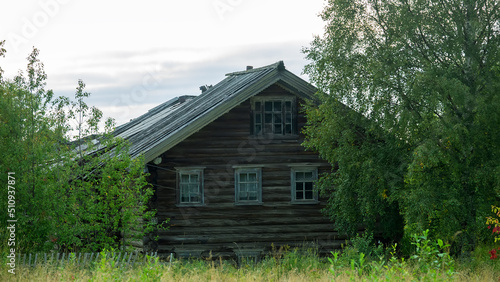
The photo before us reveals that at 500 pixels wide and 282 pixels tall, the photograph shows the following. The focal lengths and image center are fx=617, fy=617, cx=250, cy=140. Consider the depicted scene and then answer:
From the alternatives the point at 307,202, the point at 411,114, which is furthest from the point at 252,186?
the point at 411,114

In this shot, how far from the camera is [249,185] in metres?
20.8

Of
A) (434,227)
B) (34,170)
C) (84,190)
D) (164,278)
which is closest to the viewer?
(164,278)

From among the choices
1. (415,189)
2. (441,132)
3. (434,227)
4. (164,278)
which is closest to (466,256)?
(434,227)

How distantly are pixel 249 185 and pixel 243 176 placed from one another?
1.20 feet

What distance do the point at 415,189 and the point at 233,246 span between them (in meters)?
6.56

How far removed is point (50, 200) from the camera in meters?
14.5

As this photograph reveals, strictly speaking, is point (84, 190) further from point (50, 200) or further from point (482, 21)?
point (482, 21)

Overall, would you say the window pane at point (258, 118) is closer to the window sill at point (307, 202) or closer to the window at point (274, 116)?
the window at point (274, 116)

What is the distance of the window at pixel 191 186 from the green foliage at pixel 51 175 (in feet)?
13.5

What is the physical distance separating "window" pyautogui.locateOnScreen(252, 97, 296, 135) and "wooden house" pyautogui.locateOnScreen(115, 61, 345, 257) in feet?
0.11

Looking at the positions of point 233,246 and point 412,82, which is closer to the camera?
point 412,82

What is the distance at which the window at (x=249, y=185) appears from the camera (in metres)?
Result: 20.7

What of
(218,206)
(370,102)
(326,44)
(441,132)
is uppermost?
(326,44)

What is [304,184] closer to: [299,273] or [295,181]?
[295,181]
